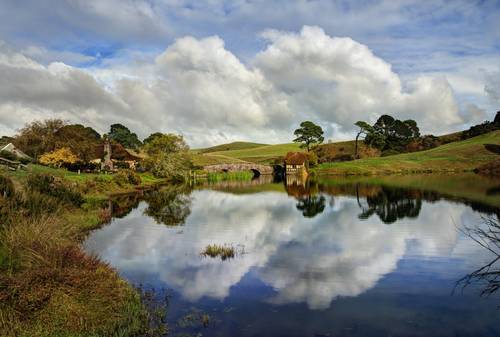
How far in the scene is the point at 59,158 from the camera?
8000cm

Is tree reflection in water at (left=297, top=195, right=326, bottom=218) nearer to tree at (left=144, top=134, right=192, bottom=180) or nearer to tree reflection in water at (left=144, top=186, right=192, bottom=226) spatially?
tree reflection in water at (left=144, top=186, right=192, bottom=226)

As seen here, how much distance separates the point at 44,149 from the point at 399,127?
14112 cm

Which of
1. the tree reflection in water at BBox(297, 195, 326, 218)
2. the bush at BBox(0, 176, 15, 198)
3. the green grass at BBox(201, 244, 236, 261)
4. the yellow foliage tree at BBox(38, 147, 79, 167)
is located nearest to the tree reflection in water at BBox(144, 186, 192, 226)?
the tree reflection in water at BBox(297, 195, 326, 218)

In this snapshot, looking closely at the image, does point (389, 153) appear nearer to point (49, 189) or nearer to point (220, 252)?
point (49, 189)

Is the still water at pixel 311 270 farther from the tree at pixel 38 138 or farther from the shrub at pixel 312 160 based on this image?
the shrub at pixel 312 160

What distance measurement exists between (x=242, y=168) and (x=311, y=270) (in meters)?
130

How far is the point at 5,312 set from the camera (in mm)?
12922

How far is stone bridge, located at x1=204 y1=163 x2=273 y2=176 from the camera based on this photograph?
148 metres

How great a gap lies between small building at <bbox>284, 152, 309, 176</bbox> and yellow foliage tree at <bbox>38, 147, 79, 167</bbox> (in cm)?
7556

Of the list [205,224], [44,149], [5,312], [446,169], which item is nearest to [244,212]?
[205,224]

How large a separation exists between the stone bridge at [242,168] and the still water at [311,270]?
102 m

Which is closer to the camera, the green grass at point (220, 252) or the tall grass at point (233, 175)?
the green grass at point (220, 252)

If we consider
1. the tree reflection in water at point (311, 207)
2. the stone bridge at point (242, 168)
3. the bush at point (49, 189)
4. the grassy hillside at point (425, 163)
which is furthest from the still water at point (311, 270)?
the stone bridge at point (242, 168)

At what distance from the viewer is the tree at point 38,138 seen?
91188 millimetres
